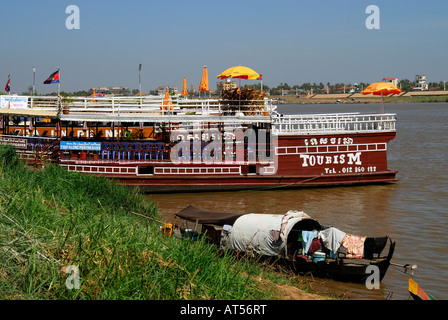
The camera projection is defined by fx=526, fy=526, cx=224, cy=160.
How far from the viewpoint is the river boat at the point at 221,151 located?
2066 cm

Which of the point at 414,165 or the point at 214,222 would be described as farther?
the point at 414,165

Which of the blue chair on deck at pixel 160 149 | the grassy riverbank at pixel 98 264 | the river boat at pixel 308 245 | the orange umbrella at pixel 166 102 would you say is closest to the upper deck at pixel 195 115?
the orange umbrella at pixel 166 102

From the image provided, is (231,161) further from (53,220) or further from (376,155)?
(53,220)

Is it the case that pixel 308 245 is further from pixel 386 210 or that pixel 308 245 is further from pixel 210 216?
pixel 386 210

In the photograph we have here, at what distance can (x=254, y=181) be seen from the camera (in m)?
21.2

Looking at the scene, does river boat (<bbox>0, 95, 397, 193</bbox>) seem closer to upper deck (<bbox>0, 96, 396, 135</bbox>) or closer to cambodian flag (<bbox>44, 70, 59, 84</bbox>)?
upper deck (<bbox>0, 96, 396, 135</bbox>)

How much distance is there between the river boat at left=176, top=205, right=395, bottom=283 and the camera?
1106 cm

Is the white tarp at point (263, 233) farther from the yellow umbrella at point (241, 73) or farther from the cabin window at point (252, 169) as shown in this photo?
the yellow umbrella at point (241, 73)

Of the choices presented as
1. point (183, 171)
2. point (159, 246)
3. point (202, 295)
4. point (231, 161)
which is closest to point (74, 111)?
point (183, 171)

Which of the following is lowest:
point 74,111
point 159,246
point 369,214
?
point 369,214

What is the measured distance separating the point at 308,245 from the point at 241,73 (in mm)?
12088

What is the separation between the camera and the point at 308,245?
11375 mm

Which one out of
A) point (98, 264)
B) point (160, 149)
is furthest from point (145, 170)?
point (98, 264)

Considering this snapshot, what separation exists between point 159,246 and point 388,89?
17.4 metres
